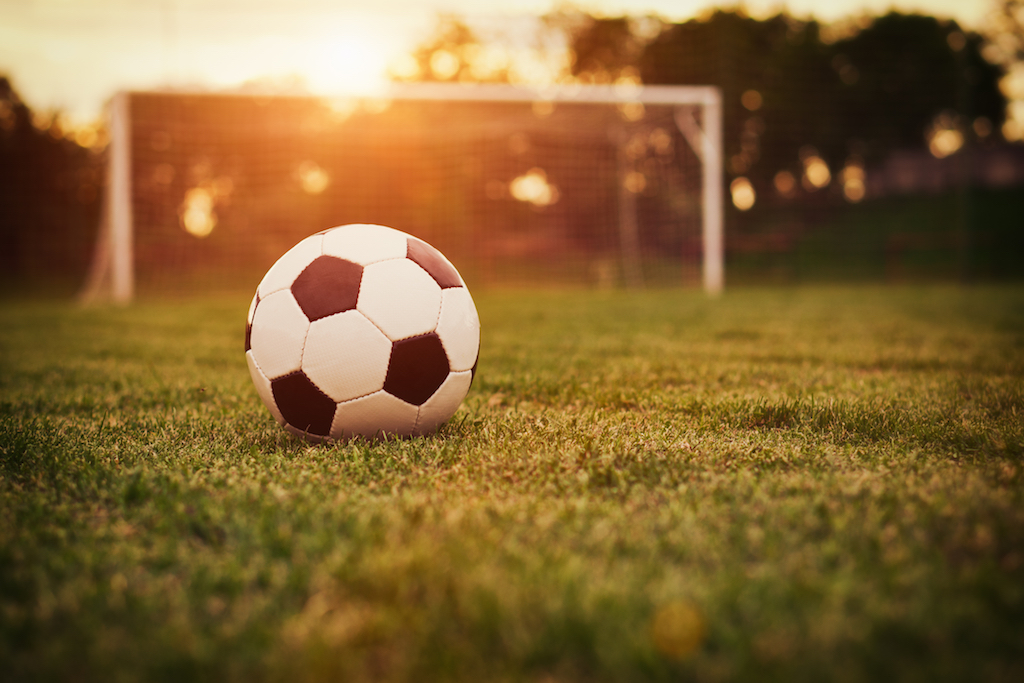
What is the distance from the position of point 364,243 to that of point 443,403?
576 millimetres

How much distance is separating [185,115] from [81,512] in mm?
11933

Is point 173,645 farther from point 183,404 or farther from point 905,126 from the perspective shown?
point 905,126

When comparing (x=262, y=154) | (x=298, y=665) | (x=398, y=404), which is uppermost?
(x=262, y=154)

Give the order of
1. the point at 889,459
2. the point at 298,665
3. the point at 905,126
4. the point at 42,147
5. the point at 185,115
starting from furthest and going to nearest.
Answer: the point at 905,126 < the point at 42,147 < the point at 185,115 < the point at 889,459 < the point at 298,665

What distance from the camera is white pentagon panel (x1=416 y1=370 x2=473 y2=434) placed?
7.21 feet

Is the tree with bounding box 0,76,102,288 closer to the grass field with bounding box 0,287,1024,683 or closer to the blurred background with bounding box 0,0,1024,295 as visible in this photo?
the blurred background with bounding box 0,0,1024,295

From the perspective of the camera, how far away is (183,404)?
9.51 feet

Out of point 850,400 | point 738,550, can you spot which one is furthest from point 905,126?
point 738,550

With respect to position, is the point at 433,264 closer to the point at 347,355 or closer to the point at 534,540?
the point at 347,355

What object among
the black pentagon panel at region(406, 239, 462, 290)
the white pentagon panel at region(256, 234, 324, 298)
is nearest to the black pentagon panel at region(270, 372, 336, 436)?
the white pentagon panel at region(256, 234, 324, 298)

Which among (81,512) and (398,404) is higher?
(398,404)

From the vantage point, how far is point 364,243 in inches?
88.1

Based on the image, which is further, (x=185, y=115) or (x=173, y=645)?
(x=185, y=115)

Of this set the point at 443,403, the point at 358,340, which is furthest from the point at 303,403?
the point at 443,403
